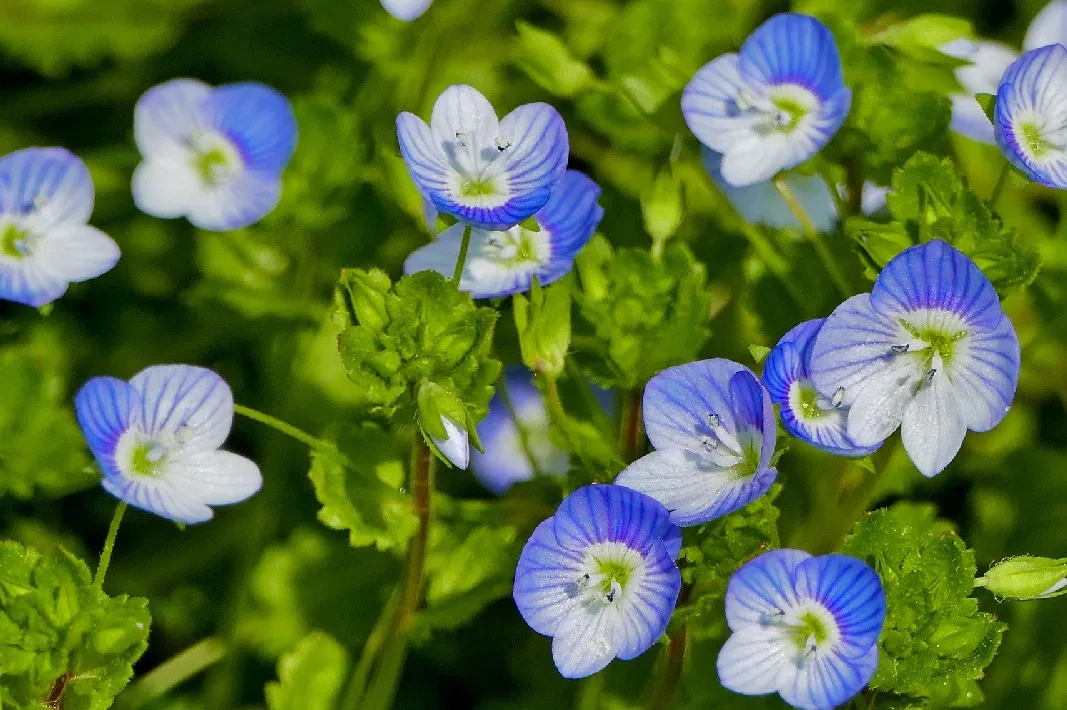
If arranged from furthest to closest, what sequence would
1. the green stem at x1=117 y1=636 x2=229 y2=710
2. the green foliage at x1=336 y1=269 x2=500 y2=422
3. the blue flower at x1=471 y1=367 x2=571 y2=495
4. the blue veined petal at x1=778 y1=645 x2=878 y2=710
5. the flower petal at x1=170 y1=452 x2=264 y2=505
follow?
the blue flower at x1=471 y1=367 x2=571 y2=495, the green stem at x1=117 y1=636 x2=229 y2=710, the flower petal at x1=170 y1=452 x2=264 y2=505, the green foliage at x1=336 y1=269 x2=500 y2=422, the blue veined petal at x1=778 y1=645 x2=878 y2=710

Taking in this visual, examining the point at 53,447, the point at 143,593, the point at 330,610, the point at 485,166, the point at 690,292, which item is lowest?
the point at 143,593

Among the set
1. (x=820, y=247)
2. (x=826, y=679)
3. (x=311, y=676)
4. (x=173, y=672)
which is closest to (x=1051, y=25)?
(x=820, y=247)

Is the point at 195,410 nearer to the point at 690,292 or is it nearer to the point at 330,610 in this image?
the point at 330,610

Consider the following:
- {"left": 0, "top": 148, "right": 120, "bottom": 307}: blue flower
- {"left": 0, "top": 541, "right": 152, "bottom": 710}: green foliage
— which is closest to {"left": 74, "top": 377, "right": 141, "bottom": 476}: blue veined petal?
{"left": 0, "top": 541, "right": 152, "bottom": 710}: green foliage

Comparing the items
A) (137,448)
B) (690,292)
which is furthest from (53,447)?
(690,292)

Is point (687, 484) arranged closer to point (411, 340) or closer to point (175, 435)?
point (411, 340)

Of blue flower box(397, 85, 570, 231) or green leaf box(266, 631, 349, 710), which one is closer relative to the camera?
blue flower box(397, 85, 570, 231)

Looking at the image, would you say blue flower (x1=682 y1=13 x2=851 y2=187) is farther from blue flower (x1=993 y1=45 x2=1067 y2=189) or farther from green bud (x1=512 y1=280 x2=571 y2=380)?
green bud (x1=512 y1=280 x2=571 y2=380)

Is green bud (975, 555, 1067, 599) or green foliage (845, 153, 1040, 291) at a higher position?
green foliage (845, 153, 1040, 291)
